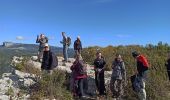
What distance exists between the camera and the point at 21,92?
16.0 m

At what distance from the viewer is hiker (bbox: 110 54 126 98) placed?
54.9 feet

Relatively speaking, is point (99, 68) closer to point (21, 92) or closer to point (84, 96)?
point (84, 96)

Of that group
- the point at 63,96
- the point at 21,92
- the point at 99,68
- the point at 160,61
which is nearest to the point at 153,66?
the point at 160,61

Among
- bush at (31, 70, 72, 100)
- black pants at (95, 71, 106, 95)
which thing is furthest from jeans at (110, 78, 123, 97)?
bush at (31, 70, 72, 100)

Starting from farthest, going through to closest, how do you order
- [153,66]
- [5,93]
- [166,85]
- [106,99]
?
[153,66], [166,85], [106,99], [5,93]

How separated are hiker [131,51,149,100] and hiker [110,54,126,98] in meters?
0.60

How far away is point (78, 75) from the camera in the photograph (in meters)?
16.8

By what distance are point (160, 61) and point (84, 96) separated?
7.11 meters

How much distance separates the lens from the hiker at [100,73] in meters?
17.2

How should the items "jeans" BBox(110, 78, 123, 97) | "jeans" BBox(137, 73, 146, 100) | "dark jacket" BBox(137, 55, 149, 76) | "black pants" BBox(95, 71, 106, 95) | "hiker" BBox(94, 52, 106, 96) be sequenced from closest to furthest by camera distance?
1. "dark jacket" BBox(137, 55, 149, 76)
2. "jeans" BBox(137, 73, 146, 100)
3. "jeans" BBox(110, 78, 123, 97)
4. "hiker" BBox(94, 52, 106, 96)
5. "black pants" BBox(95, 71, 106, 95)

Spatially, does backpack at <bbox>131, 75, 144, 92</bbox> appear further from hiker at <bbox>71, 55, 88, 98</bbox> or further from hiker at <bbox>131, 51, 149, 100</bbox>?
hiker at <bbox>71, 55, 88, 98</bbox>

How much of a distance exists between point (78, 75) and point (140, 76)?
8.47 ft

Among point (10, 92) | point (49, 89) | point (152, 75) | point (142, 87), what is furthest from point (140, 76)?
point (10, 92)

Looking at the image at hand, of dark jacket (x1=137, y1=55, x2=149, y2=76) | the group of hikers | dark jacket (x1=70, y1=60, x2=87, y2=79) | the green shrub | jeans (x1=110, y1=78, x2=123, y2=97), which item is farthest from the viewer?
→ jeans (x1=110, y1=78, x2=123, y2=97)
